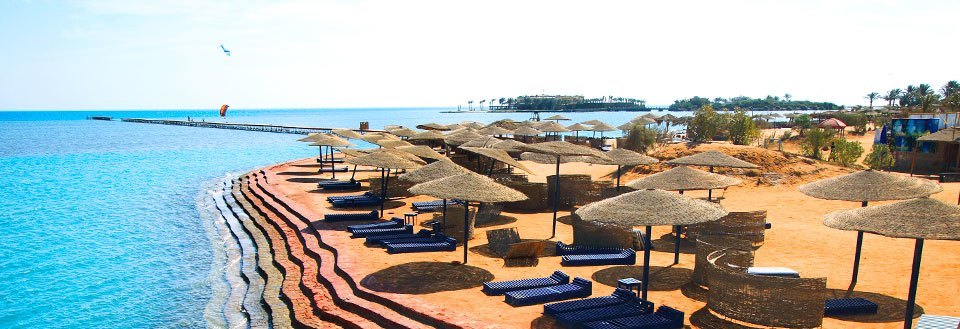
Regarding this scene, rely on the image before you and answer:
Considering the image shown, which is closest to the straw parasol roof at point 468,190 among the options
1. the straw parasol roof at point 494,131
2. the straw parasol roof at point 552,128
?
the straw parasol roof at point 494,131

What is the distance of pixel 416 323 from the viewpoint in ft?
29.3

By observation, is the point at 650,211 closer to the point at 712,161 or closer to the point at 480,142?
the point at 712,161

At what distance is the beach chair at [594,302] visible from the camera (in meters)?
8.81

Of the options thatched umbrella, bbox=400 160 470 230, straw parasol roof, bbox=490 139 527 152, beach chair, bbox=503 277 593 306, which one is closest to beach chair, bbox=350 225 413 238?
thatched umbrella, bbox=400 160 470 230

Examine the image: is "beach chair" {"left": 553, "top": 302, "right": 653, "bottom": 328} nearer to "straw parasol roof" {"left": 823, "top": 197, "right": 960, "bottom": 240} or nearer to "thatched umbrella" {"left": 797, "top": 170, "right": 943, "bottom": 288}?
"straw parasol roof" {"left": 823, "top": 197, "right": 960, "bottom": 240}

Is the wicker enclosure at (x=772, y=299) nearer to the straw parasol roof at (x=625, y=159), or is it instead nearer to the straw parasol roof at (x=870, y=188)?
the straw parasol roof at (x=870, y=188)

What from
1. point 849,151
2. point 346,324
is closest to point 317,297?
point 346,324

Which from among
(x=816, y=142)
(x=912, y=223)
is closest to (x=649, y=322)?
(x=912, y=223)

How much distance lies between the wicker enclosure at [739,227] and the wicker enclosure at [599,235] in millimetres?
1583

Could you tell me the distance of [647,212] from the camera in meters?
9.08

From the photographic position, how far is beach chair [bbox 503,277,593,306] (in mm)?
9406

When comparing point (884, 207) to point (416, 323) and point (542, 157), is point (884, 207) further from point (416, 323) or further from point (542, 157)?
point (542, 157)

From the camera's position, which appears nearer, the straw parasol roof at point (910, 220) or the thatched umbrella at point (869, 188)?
the straw parasol roof at point (910, 220)

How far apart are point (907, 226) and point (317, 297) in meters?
9.41
